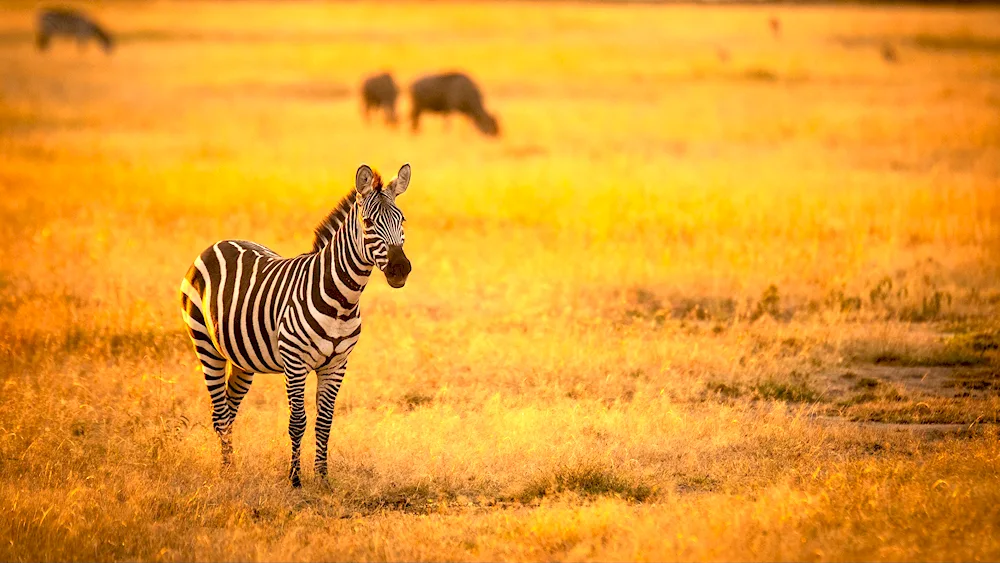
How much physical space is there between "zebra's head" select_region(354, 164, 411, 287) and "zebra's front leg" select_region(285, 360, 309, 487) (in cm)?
89

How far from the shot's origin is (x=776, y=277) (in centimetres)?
1284

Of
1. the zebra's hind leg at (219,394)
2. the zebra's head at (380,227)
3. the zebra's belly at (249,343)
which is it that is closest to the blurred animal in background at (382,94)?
the zebra's hind leg at (219,394)

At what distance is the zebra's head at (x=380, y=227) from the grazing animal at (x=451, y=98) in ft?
69.6

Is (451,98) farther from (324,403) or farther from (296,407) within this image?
(296,407)

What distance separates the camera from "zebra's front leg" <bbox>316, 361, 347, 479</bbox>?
22.4 ft

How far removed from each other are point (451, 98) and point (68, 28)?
1430 inches

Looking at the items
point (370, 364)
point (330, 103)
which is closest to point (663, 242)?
point (370, 364)

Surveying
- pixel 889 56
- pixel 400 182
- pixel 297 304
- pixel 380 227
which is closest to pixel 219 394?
pixel 297 304

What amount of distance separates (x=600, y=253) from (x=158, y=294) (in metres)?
5.99

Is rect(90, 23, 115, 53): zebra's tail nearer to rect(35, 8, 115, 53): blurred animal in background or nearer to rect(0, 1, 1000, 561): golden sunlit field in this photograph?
rect(35, 8, 115, 53): blurred animal in background

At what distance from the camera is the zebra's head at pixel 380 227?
6.21 metres

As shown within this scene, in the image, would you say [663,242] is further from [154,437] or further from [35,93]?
[35,93]

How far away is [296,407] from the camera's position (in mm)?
6766

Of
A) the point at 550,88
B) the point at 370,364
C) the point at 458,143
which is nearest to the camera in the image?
the point at 370,364
